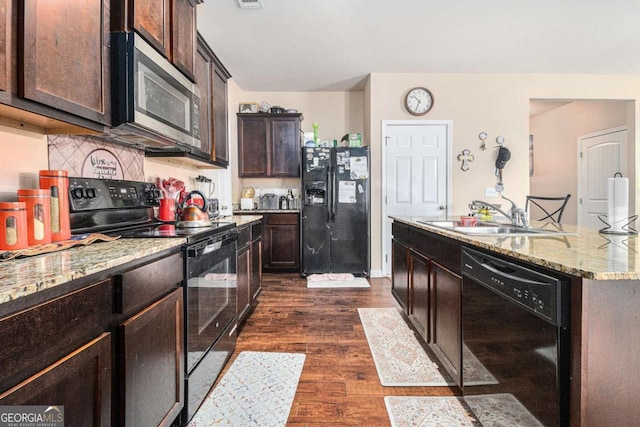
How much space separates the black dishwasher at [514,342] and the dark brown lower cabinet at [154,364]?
1278mm

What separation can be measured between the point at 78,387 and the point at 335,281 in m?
3.26

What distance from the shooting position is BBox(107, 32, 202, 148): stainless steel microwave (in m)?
1.40

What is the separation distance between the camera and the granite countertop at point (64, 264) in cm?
66

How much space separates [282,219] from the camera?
4336 millimetres

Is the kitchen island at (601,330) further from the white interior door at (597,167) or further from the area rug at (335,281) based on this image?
the white interior door at (597,167)

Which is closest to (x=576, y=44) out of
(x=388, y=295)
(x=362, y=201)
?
(x=362, y=201)

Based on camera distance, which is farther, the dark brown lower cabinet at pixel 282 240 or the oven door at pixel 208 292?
the dark brown lower cabinet at pixel 282 240

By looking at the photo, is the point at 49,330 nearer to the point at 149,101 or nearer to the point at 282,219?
the point at 149,101

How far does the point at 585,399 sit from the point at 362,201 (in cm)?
335

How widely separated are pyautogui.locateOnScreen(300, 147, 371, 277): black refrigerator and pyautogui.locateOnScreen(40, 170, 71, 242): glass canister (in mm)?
3003

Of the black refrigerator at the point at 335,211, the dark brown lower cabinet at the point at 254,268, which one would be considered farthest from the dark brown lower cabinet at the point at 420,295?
the black refrigerator at the point at 335,211

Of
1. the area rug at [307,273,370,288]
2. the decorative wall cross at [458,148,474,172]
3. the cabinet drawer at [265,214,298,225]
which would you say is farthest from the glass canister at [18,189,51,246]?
the decorative wall cross at [458,148,474,172]

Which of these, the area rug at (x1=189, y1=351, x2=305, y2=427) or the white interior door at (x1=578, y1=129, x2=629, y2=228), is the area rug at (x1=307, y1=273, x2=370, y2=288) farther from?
the white interior door at (x1=578, y1=129, x2=629, y2=228)

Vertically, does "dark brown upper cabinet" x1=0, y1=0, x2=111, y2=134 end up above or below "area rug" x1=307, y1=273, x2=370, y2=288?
above
